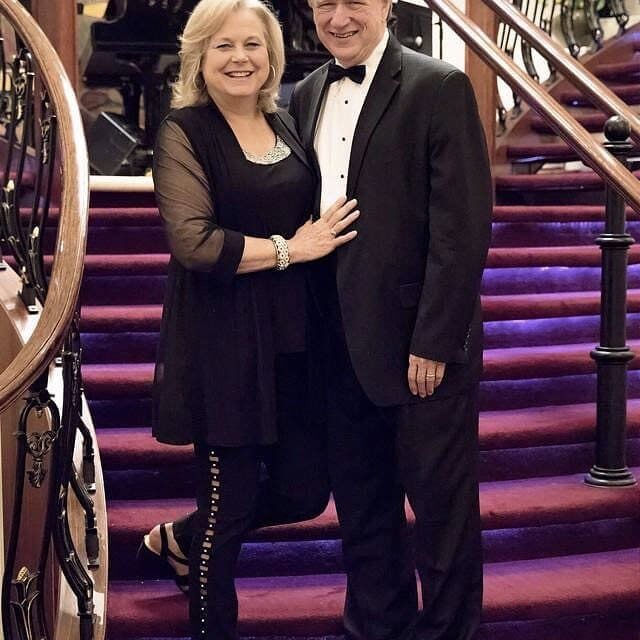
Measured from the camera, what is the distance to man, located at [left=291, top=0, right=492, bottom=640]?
7.14 ft

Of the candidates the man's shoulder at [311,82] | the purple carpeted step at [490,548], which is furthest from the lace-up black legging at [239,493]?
the man's shoulder at [311,82]

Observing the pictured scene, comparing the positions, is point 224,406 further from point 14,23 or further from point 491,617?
point 14,23

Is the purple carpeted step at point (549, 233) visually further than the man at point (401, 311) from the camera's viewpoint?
Yes

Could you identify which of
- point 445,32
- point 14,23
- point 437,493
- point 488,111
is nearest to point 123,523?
point 437,493

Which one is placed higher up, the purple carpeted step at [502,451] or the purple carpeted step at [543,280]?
the purple carpeted step at [543,280]

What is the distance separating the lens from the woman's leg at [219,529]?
7.40 feet

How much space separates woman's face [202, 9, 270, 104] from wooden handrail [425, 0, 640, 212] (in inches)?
38.6

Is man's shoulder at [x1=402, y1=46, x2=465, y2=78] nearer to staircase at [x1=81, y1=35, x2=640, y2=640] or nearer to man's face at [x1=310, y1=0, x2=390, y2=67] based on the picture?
man's face at [x1=310, y1=0, x2=390, y2=67]

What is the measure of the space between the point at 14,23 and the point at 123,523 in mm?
1430

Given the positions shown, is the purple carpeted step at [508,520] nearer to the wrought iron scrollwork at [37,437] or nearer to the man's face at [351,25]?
the wrought iron scrollwork at [37,437]

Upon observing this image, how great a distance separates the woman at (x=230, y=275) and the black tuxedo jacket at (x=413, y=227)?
0.29 ft

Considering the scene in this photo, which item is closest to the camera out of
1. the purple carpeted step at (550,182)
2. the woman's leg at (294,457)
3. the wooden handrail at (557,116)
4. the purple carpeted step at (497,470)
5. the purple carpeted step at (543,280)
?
the woman's leg at (294,457)

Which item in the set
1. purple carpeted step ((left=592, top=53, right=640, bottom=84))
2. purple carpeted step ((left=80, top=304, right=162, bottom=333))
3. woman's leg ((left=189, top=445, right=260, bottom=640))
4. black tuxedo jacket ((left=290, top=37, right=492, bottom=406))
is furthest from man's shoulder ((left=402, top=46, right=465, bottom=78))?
purple carpeted step ((left=592, top=53, right=640, bottom=84))

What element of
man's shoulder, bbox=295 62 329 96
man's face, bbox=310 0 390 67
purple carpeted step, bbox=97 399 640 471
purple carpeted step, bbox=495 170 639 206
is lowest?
purple carpeted step, bbox=97 399 640 471
